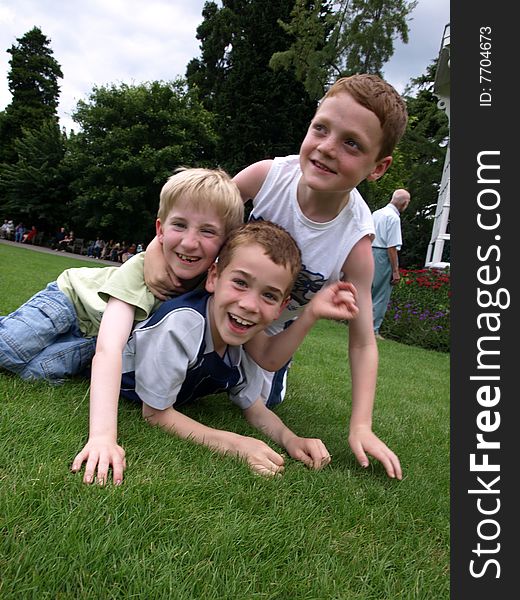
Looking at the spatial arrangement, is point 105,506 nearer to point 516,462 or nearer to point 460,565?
point 460,565

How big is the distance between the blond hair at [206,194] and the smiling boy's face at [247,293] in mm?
250

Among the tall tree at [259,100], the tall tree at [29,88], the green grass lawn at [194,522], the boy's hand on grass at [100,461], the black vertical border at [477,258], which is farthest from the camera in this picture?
the tall tree at [29,88]

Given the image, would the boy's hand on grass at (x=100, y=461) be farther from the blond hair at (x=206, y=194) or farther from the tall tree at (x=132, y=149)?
the tall tree at (x=132, y=149)

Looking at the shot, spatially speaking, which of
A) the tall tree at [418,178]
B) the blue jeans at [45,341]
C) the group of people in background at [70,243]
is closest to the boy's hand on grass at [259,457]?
the blue jeans at [45,341]

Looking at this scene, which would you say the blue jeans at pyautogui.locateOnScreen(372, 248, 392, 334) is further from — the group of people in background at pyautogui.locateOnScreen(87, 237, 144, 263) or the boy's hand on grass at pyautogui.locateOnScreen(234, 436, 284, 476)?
the group of people in background at pyautogui.locateOnScreen(87, 237, 144, 263)

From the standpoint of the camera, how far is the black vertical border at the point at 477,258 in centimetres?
136

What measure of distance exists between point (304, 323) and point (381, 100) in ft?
3.37

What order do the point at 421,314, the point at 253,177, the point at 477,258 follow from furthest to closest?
the point at 421,314
the point at 253,177
the point at 477,258

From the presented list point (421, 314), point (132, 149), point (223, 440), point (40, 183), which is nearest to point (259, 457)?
point (223, 440)

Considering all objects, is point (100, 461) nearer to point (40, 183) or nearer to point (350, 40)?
point (350, 40)

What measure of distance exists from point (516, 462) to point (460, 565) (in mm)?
307

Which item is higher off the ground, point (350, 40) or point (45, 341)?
point (350, 40)

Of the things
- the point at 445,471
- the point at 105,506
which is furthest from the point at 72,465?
the point at 445,471

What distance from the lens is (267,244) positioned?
7.36 feet
